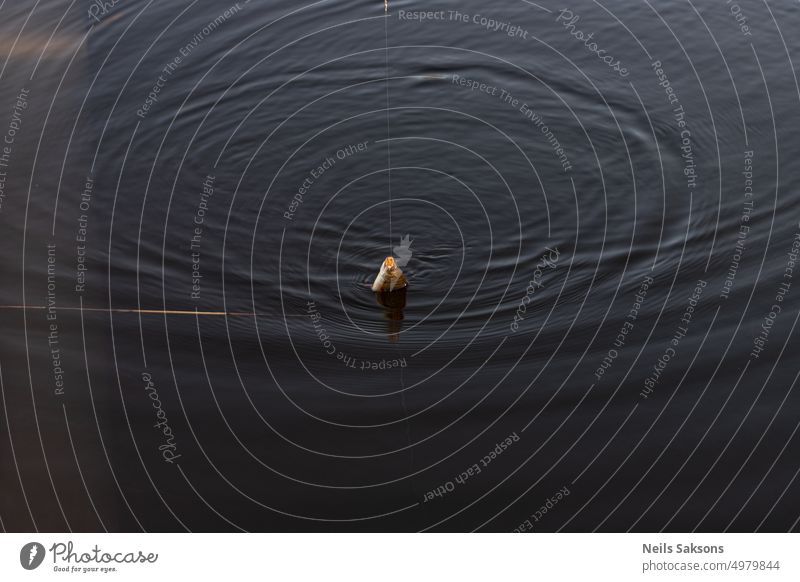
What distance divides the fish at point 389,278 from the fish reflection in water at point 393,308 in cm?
3

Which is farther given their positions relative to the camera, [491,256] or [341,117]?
[341,117]

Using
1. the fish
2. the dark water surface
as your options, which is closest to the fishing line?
the dark water surface

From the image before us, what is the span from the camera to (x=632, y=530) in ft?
20.8

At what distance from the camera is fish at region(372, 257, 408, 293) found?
802 cm

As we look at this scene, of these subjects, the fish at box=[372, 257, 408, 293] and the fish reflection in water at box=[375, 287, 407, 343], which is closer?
the fish reflection in water at box=[375, 287, 407, 343]

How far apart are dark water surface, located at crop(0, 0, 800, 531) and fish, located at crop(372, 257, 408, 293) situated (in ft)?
0.28

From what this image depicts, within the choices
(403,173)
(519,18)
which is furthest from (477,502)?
(519,18)

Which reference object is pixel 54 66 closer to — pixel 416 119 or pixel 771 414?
pixel 416 119

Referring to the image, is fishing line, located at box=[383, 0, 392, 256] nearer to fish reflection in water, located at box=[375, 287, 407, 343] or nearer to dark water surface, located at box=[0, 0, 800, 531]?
dark water surface, located at box=[0, 0, 800, 531]

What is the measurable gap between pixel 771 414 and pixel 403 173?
4.01 m

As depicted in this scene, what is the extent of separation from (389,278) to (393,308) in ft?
0.76

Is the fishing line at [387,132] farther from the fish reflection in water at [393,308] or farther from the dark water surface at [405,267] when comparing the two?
the fish reflection in water at [393,308]

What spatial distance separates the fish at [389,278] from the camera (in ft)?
26.3

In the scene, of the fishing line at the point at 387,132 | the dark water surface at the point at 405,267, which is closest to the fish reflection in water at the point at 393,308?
the dark water surface at the point at 405,267
